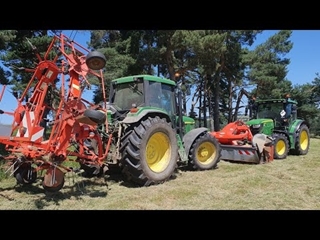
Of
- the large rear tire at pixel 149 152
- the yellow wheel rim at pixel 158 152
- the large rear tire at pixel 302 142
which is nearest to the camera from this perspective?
the large rear tire at pixel 149 152

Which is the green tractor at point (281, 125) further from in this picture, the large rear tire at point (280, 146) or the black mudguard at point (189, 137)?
the black mudguard at point (189, 137)

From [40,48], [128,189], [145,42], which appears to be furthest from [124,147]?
[145,42]

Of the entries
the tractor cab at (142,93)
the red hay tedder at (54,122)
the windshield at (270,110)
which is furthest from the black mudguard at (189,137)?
the windshield at (270,110)

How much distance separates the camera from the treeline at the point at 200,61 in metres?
12.0

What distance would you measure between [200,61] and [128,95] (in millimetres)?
11967

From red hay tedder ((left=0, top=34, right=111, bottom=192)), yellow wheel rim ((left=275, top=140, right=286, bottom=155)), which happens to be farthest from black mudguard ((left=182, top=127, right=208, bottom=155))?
yellow wheel rim ((left=275, top=140, right=286, bottom=155))

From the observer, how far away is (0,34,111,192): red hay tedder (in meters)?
4.02

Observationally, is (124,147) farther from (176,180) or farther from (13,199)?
(13,199)

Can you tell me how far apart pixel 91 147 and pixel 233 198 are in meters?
2.55

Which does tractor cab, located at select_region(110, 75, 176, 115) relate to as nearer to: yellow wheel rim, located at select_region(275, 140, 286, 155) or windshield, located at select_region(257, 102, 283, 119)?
yellow wheel rim, located at select_region(275, 140, 286, 155)

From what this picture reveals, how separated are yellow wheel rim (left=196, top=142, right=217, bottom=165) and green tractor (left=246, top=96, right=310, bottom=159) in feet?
8.16

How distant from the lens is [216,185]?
5.11 metres

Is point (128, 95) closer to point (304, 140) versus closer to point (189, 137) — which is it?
point (189, 137)

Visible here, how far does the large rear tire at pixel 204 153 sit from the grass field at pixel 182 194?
56 centimetres
